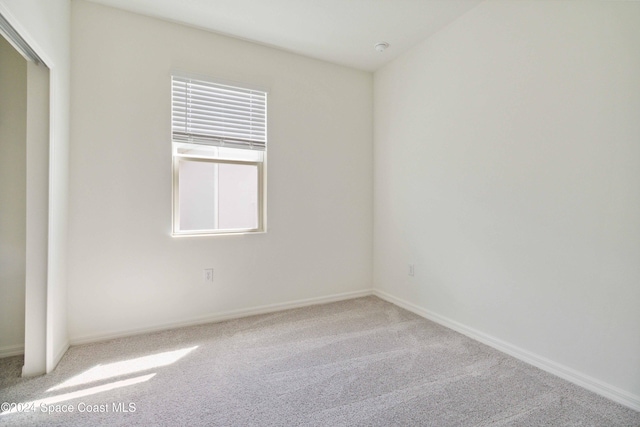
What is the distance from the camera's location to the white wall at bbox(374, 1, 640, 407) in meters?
1.69

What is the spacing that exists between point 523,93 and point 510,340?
179cm

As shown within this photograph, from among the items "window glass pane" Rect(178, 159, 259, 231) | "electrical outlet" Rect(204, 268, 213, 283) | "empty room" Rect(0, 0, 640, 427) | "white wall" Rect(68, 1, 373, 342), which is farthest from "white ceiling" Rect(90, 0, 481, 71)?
"electrical outlet" Rect(204, 268, 213, 283)

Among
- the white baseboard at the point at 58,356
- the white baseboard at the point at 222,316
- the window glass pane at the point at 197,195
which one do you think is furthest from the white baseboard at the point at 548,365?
the white baseboard at the point at 58,356

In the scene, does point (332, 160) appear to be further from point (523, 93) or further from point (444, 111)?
point (523, 93)

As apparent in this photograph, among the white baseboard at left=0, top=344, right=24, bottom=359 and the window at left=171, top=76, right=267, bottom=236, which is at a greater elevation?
the window at left=171, top=76, right=267, bottom=236

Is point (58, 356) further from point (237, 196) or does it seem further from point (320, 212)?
point (320, 212)

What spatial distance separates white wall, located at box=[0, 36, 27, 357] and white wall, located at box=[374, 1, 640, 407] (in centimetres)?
323

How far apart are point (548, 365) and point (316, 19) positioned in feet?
10.3

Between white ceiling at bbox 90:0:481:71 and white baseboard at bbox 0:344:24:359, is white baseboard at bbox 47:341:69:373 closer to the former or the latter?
white baseboard at bbox 0:344:24:359

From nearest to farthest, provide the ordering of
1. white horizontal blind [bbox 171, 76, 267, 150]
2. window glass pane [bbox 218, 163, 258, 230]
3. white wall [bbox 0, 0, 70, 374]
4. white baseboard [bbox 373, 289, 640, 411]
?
white baseboard [bbox 373, 289, 640, 411] → white wall [bbox 0, 0, 70, 374] → white horizontal blind [bbox 171, 76, 267, 150] → window glass pane [bbox 218, 163, 258, 230]

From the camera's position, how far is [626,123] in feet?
5.43

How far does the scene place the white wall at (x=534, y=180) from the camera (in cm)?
169

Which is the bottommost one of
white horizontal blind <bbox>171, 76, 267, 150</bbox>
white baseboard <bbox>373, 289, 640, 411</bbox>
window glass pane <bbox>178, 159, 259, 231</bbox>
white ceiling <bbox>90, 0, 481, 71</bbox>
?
white baseboard <bbox>373, 289, 640, 411</bbox>

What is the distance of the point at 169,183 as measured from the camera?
8.54 ft
